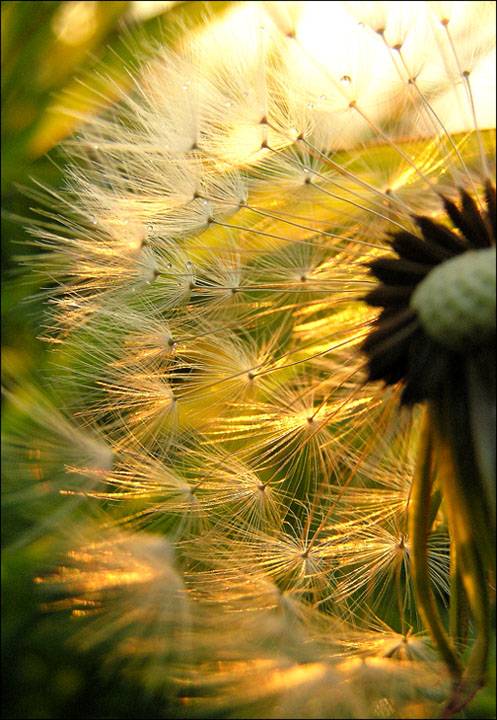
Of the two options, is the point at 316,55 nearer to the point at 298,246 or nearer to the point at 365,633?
the point at 298,246

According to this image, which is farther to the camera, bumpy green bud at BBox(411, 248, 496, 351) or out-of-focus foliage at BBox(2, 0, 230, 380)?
out-of-focus foliage at BBox(2, 0, 230, 380)

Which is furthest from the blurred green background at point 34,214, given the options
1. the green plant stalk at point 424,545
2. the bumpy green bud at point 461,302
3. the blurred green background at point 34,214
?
the green plant stalk at point 424,545

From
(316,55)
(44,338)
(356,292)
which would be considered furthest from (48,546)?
(316,55)

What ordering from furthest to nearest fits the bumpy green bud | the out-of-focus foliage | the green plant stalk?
the out-of-focus foliage, the green plant stalk, the bumpy green bud

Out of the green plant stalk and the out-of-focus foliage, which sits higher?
the out-of-focus foliage

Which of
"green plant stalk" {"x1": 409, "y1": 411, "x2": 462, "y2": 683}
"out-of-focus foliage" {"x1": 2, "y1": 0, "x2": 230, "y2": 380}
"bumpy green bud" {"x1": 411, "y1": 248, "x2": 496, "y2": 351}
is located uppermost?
"out-of-focus foliage" {"x1": 2, "y1": 0, "x2": 230, "y2": 380}

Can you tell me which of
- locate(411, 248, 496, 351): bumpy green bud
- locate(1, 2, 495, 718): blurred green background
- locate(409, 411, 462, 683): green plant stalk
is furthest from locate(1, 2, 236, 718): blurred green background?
locate(409, 411, 462, 683): green plant stalk

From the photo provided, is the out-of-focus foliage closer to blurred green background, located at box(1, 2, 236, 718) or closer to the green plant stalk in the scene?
blurred green background, located at box(1, 2, 236, 718)
